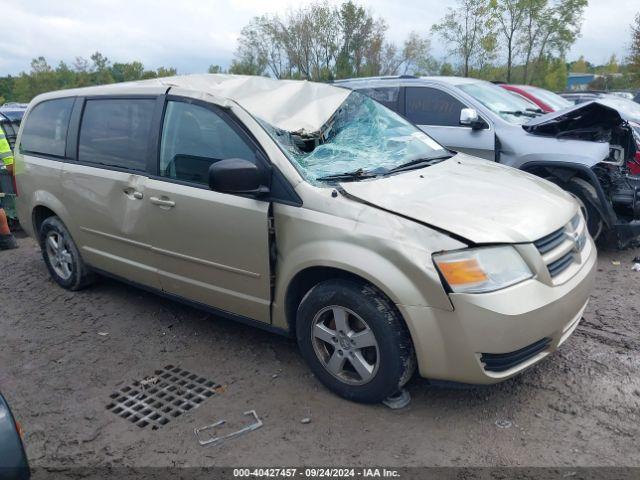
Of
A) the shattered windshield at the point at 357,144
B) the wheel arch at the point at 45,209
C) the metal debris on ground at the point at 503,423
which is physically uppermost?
the shattered windshield at the point at 357,144

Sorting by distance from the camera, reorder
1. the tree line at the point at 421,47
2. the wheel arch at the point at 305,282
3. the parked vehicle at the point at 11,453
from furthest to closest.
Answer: the tree line at the point at 421,47 < the wheel arch at the point at 305,282 < the parked vehicle at the point at 11,453

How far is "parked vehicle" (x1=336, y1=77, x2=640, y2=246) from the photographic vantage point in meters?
→ 5.34

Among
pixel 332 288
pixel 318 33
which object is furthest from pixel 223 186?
pixel 318 33

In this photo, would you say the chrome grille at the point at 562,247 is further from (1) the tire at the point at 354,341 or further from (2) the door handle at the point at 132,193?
(2) the door handle at the point at 132,193

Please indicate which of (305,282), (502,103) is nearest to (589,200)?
(502,103)

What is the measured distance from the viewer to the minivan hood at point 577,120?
18.2 feet

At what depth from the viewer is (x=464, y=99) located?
646 centimetres

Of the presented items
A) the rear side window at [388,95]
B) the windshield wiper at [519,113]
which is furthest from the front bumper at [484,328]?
the rear side window at [388,95]

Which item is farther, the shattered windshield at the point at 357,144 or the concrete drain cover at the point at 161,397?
the shattered windshield at the point at 357,144

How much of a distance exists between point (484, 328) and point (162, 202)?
7.40ft

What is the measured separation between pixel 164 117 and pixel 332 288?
1.81m

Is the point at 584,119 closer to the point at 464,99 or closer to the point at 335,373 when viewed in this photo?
the point at 464,99

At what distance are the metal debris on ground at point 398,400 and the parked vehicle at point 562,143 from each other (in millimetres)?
2761

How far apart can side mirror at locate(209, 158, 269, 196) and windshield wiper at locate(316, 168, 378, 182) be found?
1.27 feet
